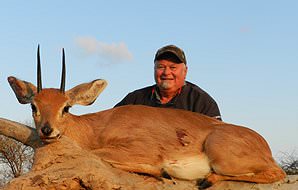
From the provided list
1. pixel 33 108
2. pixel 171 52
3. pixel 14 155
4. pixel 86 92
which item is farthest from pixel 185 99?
pixel 14 155

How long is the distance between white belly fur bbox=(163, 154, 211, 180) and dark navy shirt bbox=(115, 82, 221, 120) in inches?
108

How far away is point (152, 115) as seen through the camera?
729 cm

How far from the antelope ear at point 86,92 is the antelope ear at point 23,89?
452mm

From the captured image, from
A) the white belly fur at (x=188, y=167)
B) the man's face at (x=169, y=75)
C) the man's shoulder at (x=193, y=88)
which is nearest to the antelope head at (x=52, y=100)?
the white belly fur at (x=188, y=167)

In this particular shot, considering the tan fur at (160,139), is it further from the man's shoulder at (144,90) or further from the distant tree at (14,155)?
the distant tree at (14,155)

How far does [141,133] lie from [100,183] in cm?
204

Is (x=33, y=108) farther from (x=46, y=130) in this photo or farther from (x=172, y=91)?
(x=172, y=91)

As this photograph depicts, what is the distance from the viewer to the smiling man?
940cm

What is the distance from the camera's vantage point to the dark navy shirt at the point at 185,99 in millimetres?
9328

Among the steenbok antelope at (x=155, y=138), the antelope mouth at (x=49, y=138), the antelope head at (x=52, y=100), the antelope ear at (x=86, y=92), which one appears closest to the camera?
the antelope mouth at (x=49, y=138)

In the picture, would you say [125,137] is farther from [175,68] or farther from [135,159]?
[175,68]

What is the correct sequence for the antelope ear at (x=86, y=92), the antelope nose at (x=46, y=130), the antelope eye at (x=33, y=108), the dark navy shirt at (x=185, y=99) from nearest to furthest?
1. the antelope nose at (x=46, y=130)
2. the antelope eye at (x=33, y=108)
3. the antelope ear at (x=86, y=92)
4. the dark navy shirt at (x=185, y=99)

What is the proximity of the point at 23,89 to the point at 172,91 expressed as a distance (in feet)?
10.1

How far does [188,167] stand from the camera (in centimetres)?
645
